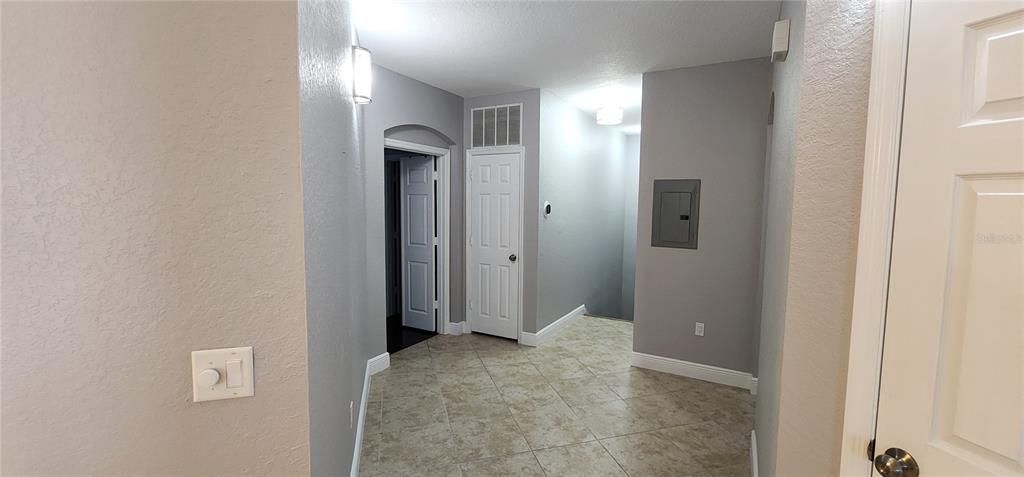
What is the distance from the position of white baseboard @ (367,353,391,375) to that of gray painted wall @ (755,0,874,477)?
302 cm

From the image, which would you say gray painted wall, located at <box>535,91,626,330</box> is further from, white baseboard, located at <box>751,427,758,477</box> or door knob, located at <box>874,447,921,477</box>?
door knob, located at <box>874,447,921,477</box>

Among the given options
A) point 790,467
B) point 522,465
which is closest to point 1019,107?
point 790,467

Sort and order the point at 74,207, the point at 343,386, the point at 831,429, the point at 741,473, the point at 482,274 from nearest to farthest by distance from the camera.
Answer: the point at 74,207 → the point at 831,429 → the point at 343,386 → the point at 741,473 → the point at 482,274

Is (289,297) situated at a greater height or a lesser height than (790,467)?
greater

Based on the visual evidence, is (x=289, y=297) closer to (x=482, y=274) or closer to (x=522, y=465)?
(x=522, y=465)

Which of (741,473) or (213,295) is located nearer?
(213,295)

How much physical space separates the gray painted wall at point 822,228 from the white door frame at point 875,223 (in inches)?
2.3

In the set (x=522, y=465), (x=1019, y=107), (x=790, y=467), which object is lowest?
(x=522, y=465)

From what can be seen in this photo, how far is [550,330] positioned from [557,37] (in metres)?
2.96

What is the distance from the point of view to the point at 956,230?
3.00 feet

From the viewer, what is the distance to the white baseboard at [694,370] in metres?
3.34

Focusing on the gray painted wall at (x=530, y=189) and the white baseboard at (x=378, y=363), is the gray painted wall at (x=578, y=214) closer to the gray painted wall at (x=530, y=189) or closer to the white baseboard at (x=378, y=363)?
the gray painted wall at (x=530, y=189)

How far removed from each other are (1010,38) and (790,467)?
48.1 inches

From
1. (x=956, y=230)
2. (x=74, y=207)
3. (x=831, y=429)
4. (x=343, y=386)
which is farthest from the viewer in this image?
(x=343, y=386)
